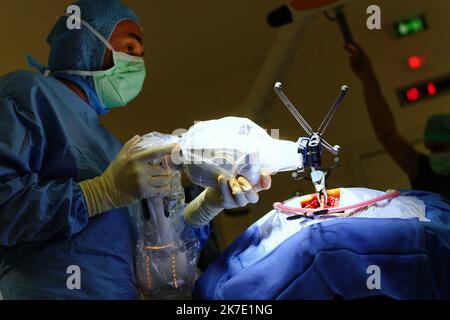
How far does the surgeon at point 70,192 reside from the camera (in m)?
1.41

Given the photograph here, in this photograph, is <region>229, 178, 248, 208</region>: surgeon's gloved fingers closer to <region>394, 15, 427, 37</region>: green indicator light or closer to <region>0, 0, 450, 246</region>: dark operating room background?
<region>0, 0, 450, 246</region>: dark operating room background

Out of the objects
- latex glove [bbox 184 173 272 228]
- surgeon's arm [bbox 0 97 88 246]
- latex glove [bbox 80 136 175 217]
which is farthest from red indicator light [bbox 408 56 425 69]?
surgeon's arm [bbox 0 97 88 246]

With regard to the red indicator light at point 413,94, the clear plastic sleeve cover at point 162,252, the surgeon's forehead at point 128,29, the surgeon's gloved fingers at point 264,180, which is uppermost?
the surgeon's forehead at point 128,29

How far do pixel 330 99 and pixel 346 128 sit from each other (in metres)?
0.10

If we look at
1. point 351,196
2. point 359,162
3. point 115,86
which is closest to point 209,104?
point 115,86

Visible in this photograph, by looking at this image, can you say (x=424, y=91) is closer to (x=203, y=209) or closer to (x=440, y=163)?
(x=440, y=163)

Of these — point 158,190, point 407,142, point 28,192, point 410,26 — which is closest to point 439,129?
point 407,142

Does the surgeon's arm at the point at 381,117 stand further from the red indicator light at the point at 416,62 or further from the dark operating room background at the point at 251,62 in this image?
the red indicator light at the point at 416,62

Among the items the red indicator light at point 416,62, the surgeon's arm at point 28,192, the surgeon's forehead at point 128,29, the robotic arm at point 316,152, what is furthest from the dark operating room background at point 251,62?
the surgeon's arm at point 28,192

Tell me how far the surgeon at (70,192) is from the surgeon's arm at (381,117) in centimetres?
63

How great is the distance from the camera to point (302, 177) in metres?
1.54

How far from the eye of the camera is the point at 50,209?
4.60 ft

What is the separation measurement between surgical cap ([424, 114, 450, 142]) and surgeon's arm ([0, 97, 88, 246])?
104 cm

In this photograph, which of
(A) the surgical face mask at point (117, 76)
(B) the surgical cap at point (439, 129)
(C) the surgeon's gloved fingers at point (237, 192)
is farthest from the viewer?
(B) the surgical cap at point (439, 129)
